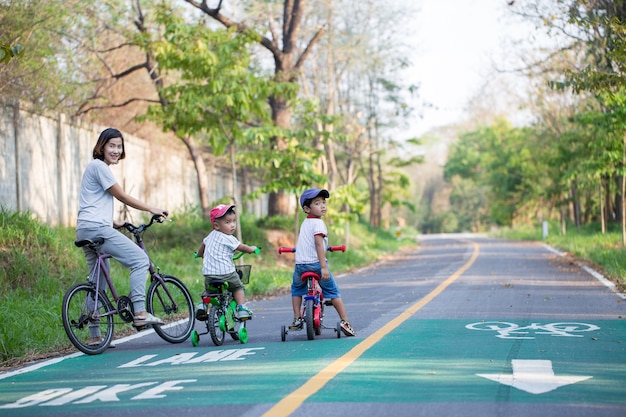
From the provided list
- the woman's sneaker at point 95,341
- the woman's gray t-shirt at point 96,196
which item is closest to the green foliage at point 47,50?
the woman's gray t-shirt at point 96,196

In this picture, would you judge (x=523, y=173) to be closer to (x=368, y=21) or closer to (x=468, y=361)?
(x=368, y=21)

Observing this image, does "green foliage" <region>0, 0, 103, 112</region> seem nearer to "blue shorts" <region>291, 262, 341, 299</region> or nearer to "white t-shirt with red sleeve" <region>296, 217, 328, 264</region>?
"white t-shirt with red sleeve" <region>296, 217, 328, 264</region>

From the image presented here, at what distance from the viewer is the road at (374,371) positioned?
19.5 ft

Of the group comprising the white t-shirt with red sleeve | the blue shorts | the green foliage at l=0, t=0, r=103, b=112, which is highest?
the green foliage at l=0, t=0, r=103, b=112

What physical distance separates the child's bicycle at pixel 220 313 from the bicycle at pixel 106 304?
474 millimetres

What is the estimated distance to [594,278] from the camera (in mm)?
17984

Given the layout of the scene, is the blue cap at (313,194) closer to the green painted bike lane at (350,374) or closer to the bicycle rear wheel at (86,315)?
the green painted bike lane at (350,374)

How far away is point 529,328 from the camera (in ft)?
33.3

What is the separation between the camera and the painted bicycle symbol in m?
9.58

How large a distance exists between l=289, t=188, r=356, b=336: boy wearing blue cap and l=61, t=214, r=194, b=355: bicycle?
3.89 ft

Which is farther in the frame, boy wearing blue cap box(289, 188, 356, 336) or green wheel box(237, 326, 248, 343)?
boy wearing blue cap box(289, 188, 356, 336)

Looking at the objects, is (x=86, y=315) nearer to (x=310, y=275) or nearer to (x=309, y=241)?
(x=310, y=275)

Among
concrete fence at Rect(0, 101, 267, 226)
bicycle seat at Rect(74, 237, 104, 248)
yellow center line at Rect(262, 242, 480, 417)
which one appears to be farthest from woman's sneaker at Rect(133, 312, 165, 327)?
concrete fence at Rect(0, 101, 267, 226)

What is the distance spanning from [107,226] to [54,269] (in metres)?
5.84
